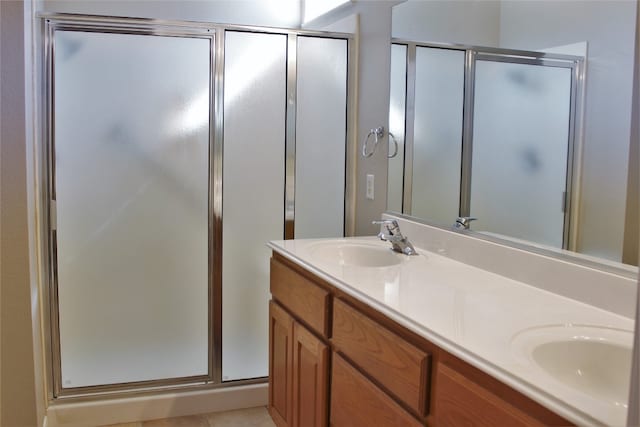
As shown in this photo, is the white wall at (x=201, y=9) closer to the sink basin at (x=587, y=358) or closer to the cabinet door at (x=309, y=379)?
the cabinet door at (x=309, y=379)

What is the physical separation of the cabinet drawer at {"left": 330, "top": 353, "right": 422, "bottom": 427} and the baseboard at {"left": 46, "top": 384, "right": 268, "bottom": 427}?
45.9 inches

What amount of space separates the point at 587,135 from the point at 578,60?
0.68 feet

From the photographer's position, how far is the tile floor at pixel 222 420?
2760mm

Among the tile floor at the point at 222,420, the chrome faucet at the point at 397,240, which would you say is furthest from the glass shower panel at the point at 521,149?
the tile floor at the point at 222,420

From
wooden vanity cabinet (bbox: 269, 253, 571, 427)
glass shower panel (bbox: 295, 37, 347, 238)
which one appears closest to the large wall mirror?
glass shower panel (bbox: 295, 37, 347, 238)

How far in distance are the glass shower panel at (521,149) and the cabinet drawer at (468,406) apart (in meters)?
0.62

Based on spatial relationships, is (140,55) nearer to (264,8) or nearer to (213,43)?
(213,43)

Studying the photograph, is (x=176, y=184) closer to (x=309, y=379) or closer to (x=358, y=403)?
(x=309, y=379)

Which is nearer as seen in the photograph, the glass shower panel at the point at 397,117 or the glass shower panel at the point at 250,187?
the glass shower panel at the point at 397,117

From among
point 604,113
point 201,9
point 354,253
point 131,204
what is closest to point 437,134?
point 354,253

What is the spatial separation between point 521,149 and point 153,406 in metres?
2.06

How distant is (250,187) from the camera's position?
2855 millimetres

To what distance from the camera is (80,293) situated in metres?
2.69

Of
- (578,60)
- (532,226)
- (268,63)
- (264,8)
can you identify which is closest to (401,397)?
(532,226)
